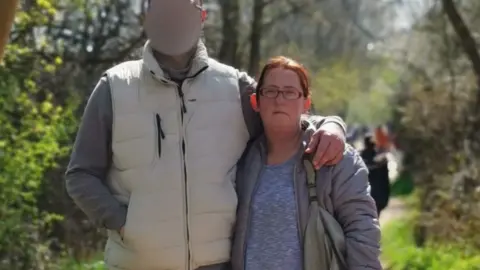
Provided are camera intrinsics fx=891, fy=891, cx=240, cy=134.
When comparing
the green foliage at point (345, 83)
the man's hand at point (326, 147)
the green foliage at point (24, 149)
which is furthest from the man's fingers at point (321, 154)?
the green foliage at point (345, 83)

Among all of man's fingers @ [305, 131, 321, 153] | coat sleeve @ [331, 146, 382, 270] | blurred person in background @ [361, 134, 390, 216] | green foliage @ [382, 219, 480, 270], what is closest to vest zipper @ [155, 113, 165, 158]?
man's fingers @ [305, 131, 321, 153]

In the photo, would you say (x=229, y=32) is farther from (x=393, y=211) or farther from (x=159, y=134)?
(x=159, y=134)

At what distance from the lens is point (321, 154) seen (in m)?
3.25

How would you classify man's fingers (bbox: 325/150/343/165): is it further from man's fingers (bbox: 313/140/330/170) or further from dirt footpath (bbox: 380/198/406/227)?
dirt footpath (bbox: 380/198/406/227)

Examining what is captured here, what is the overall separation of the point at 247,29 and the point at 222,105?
1100 centimetres

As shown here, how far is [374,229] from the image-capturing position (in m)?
3.24

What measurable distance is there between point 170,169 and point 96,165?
28cm

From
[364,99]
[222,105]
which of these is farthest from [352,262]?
[364,99]

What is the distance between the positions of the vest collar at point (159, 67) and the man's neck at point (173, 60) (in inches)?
1.1

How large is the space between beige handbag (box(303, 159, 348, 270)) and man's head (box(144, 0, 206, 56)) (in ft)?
2.42

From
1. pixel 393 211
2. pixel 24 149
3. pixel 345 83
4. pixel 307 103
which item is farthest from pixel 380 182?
pixel 345 83

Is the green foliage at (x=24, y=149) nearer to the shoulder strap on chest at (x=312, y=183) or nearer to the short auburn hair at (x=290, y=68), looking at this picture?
the short auburn hair at (x=290, y=68)

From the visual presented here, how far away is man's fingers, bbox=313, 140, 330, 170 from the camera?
3.25m

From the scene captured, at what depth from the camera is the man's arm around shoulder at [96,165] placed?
3.24 metres
